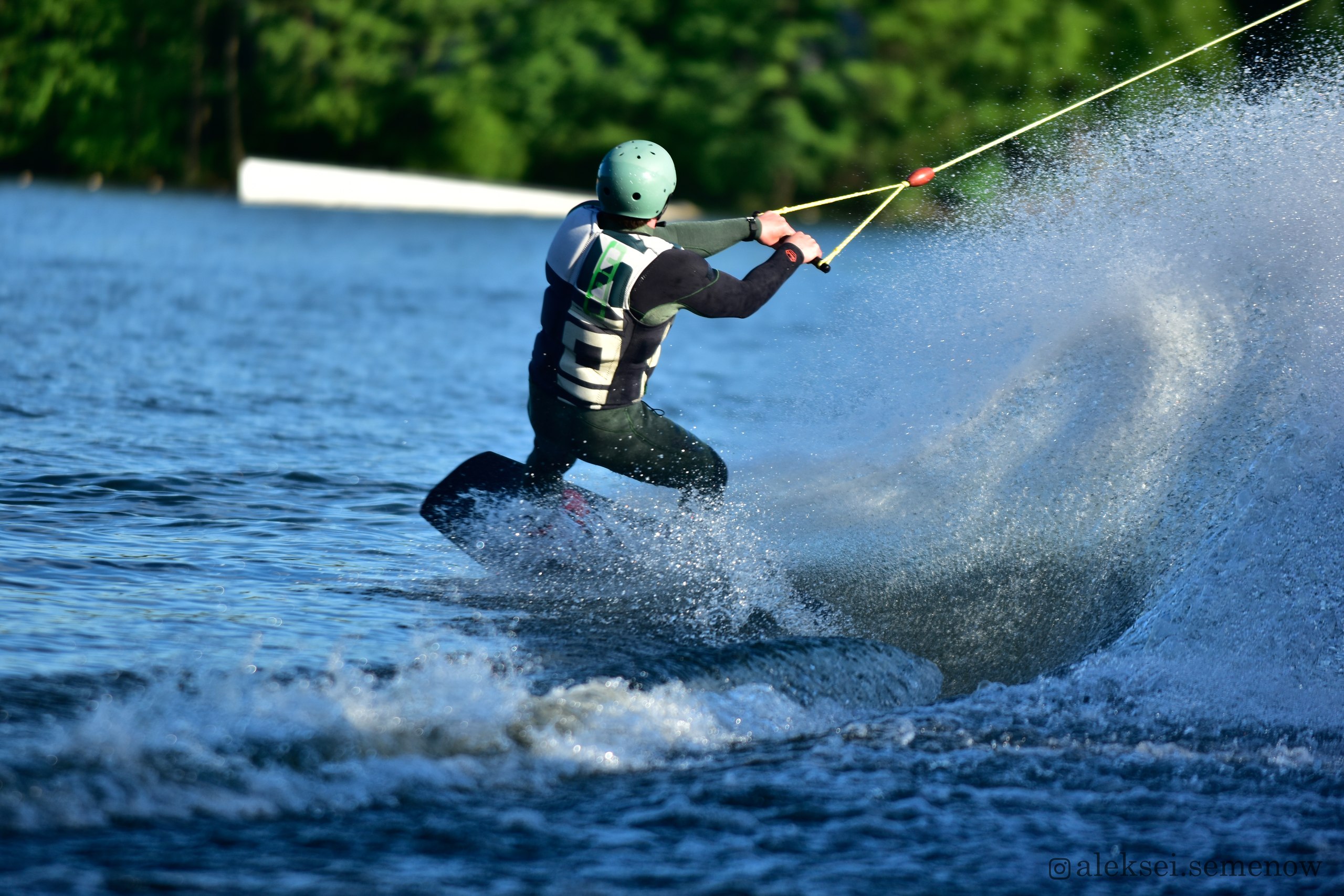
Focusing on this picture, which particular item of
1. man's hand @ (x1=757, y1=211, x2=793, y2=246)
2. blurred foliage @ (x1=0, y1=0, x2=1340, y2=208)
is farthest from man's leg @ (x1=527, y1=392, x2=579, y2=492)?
blurred foliage @ (x1=0, y1=0, x2=1340, y2=208)

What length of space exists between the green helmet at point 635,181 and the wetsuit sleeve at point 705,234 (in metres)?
0.27

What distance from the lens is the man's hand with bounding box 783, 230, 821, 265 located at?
6.72 metres

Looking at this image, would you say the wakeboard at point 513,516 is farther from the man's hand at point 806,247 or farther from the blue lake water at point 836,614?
the man's hand at point 806,247

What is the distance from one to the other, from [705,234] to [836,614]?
181 cm

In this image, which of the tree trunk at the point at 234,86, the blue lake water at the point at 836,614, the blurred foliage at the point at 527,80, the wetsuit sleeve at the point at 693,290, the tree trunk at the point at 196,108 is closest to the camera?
the blue lake water at the point at 836,614

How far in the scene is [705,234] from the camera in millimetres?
6785

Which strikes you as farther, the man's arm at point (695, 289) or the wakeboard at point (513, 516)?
the wakeboard at point (513, 516)

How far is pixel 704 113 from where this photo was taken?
5569 centimetres

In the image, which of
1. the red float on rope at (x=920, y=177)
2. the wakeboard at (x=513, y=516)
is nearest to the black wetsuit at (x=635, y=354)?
the wakeboard at (x=513, y=516)

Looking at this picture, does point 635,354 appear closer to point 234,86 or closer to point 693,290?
point 693,290

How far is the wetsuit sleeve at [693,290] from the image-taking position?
617cm

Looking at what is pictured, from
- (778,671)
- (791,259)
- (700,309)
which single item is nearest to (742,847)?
(778,671)

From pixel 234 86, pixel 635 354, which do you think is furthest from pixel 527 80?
pixel 635 354

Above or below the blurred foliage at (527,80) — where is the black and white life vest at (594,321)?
below
